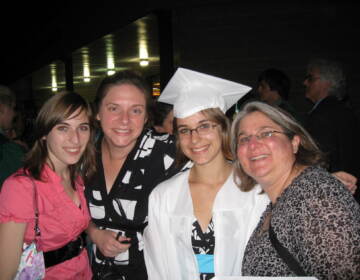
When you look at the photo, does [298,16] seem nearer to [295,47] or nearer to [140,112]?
[295,47]

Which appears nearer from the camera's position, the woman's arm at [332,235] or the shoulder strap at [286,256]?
the woman's arm at [332,235]

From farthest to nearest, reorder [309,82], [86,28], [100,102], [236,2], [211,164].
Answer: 1. [86,28]
2. [236,2]
3. [309,82]
4. [100,102]
5. [211,164]

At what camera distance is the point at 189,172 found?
229cm

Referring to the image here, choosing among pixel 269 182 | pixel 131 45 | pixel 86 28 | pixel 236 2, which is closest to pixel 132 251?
pixel 269 182

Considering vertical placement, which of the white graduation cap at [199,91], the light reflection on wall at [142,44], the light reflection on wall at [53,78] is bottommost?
the white graduation cap at [199,91]

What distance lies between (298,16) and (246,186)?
5883mm

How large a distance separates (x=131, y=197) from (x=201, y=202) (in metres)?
0.46

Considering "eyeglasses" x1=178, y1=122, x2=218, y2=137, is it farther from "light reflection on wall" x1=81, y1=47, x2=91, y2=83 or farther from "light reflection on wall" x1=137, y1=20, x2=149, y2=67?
"light reflection on wall" x1=81, y1=47, x2=91, y2=83

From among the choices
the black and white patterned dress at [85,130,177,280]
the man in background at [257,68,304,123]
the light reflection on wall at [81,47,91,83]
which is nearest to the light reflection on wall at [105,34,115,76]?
the light reflection on wall at [81,47,91,83]

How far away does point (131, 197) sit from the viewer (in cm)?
219

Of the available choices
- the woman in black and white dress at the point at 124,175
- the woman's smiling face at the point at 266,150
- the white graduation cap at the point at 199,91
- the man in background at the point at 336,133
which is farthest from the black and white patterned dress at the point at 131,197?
the man in background at the point at 336,133

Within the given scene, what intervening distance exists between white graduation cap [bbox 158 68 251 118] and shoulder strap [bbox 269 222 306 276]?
0.92 meters

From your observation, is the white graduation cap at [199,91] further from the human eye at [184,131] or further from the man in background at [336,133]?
the man in background at [336,133]

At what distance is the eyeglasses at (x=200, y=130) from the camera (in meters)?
2.08
